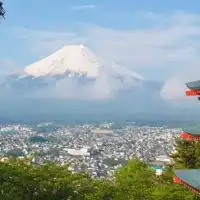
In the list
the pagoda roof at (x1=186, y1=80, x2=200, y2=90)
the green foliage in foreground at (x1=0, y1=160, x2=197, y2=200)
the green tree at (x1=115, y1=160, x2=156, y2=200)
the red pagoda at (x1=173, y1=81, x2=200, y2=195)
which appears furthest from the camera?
the green tree at (x1=115, y1=160, x2=156, y2=200)

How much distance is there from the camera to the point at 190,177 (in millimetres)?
18078

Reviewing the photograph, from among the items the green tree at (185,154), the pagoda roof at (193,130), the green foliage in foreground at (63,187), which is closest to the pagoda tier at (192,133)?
the pagoda roof at (193,130)

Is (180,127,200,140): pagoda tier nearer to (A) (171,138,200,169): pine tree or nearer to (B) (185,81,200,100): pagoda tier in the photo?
(B) (185,81,200,100): pagoda tier

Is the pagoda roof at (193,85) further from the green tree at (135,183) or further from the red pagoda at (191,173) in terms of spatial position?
the green tree at (135,183)

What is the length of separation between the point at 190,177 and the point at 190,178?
67mm

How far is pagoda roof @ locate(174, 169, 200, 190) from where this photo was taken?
17.6 m

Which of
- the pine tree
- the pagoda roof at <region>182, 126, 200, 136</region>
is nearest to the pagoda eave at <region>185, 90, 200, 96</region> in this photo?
the pagoda roof at <region>182, 126, 200, 136</region>

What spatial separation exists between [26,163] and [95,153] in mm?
82103

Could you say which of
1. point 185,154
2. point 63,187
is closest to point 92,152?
point 185,154

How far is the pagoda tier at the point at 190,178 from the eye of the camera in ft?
57.7

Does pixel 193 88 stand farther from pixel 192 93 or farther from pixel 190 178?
pixel 190 178

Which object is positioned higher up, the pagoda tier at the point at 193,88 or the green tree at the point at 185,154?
the pagoda tier at the point at 193,88

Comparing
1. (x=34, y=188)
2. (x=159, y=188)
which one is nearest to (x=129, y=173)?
(x=159, y=188)

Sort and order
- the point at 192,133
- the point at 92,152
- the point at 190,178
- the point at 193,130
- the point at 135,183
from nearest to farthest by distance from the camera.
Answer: the point at 190,178
the point at 192,133
the point at 193,130
the point at 135,183
the point at 92,152
